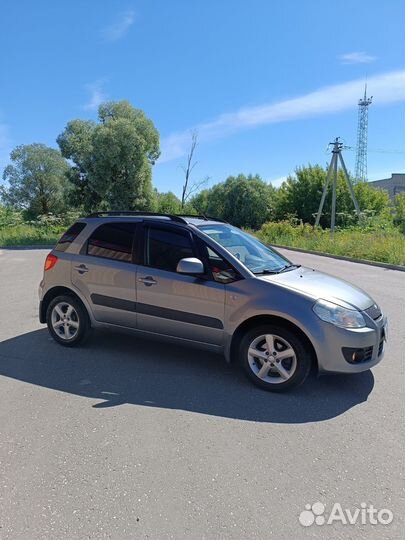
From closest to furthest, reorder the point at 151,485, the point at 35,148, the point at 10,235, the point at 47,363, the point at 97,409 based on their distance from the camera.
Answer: the point at 151,485 → the point at 97,409 → the point at 47,363 → the point at 10,235 → the point at 35,148

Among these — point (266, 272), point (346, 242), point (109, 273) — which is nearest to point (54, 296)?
point (109, 273)

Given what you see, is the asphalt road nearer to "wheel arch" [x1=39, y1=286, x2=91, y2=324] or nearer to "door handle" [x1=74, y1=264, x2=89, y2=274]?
"wheel arch" [x1=39, y1=286, x2=91, y2=324]

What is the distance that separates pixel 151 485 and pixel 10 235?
91.4 feet

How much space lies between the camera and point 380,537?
2.16m

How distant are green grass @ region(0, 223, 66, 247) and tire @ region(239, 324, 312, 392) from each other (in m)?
23.7

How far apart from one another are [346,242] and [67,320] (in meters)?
17.3

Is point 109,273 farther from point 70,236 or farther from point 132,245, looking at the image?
point 70,236

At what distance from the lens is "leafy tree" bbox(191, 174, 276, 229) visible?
154 ft

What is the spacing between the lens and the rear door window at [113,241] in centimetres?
468

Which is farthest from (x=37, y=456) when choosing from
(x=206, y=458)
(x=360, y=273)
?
(x=360, y=273)

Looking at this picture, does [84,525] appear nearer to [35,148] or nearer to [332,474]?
[332,474]

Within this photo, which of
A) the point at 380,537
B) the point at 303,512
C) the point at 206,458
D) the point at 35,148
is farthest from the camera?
Answer: the point at 35,148

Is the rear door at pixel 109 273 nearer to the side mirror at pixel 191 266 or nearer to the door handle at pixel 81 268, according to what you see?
the door handle at pixel 81 268

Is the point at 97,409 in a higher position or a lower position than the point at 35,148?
lower
